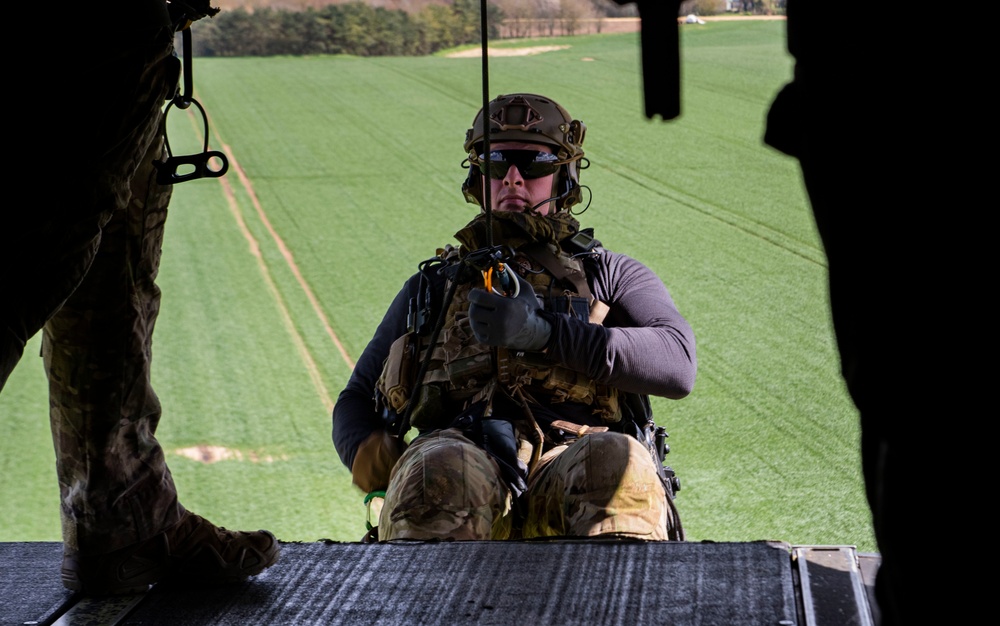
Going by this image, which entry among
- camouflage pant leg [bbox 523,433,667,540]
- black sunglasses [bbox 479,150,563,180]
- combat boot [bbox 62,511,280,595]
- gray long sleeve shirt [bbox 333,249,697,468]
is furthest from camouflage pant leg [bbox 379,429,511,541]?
black sunglasses [bbox 479,150,563,180]

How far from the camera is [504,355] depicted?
2.91 metres

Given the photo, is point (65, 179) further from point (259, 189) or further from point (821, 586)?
point (259, 189)

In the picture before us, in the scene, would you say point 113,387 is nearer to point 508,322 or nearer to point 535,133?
point 508,322

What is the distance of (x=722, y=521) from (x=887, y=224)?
15.2 ft

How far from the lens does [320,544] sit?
2365 mm

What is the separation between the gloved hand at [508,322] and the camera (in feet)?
9.09

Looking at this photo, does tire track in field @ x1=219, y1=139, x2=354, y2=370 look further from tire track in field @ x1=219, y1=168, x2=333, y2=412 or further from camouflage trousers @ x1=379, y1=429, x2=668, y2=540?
camouflage trousers @ x1=379, y1=429, x2=668, y2=540

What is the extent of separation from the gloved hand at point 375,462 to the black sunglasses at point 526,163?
751mm

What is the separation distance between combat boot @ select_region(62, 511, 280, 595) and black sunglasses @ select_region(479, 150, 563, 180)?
4.46ft

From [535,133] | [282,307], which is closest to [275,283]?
[282,307]

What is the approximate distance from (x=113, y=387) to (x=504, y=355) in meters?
1.13

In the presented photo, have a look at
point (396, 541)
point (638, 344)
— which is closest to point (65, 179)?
point (396, 541)

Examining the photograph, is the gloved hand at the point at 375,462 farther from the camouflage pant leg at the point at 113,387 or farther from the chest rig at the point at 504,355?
the camouflage pant leg at the point at 113,387

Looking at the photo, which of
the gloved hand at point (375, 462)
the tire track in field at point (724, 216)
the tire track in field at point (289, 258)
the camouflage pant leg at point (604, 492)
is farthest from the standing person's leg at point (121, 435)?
the tire track in field at point (724, 216)
